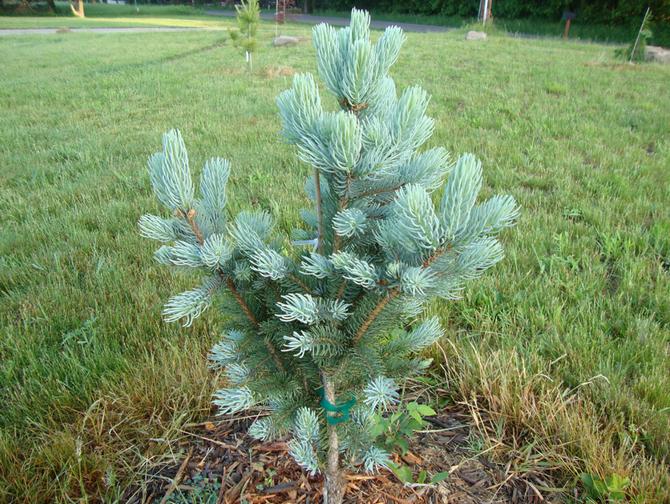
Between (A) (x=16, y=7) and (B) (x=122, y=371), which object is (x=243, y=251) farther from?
(A) (x=16, y=7)

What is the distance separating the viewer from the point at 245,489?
165 cm

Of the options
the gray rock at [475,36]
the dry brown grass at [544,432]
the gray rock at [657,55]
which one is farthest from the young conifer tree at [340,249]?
the gray rock at [475,36]

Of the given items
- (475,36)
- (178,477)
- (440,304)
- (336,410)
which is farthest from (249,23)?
(336,410)

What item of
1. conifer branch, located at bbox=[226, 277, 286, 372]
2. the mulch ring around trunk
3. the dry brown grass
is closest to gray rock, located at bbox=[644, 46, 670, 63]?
the dry brown grass

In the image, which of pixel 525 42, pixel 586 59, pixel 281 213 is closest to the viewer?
pixel 281 213

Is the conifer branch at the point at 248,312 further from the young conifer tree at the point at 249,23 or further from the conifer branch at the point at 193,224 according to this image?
the young conifer tree at the point at 249,23

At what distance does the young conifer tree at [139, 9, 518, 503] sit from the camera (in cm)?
96

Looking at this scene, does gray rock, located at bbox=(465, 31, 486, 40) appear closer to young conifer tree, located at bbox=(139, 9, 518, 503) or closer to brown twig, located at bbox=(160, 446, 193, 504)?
young conifer tree, located at bbox=(139, 9, 518, 503)

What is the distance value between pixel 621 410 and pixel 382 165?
5.50ft

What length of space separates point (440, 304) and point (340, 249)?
1.69 meters

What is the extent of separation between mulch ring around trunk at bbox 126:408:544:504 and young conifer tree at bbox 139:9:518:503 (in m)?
0.21

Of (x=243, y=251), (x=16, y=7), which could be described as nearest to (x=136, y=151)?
(x=243, y=251)

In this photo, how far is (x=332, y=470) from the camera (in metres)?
1.47

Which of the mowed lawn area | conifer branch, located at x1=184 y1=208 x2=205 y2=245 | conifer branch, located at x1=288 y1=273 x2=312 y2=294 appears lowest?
the mowed lawn area
